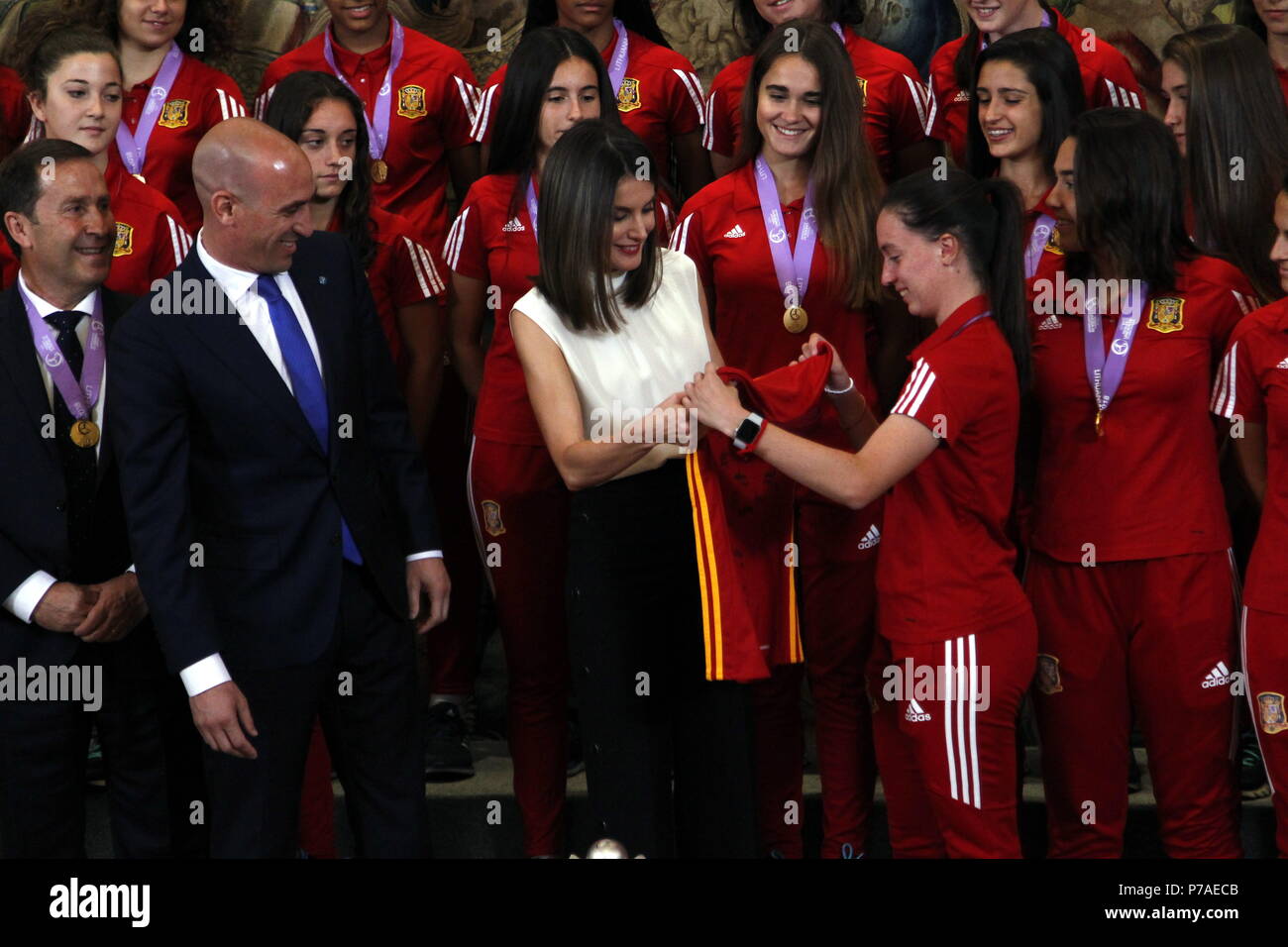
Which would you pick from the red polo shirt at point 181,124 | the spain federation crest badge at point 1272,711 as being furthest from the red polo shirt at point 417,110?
the spain federation crest badge at point 1272,711

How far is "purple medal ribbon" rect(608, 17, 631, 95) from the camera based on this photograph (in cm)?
556

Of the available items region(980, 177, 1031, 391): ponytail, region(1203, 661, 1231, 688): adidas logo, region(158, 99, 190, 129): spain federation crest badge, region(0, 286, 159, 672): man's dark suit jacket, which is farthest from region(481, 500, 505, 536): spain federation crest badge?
region(1203, 661, 1231, 688): adidas logo

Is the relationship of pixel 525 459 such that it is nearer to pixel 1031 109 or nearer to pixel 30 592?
pixel 30 592

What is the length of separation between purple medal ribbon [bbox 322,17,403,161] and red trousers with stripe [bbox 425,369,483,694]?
2.55ft

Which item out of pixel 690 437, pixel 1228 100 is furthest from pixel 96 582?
pixel 1228 100

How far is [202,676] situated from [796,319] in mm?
1856

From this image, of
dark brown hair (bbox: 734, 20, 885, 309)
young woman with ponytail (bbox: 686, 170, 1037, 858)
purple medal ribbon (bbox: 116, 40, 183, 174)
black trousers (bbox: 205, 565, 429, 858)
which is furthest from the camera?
purple medal ribbon (bbox: 116, 40, 183, 174)

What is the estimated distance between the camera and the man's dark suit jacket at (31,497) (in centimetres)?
407

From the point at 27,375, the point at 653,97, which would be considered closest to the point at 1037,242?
the point at 653,97

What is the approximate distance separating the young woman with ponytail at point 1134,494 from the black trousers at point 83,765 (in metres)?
2.20

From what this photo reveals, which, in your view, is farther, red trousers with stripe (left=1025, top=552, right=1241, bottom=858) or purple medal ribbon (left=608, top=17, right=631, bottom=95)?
purple medal ribbon (left=608, top=17, right=631, bottom=95)

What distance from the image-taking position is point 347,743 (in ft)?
12.8

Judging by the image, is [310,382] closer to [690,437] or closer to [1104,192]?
[690,437]

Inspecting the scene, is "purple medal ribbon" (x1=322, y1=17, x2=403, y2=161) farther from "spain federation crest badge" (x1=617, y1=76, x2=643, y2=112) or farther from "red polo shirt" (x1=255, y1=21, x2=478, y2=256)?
"spain federation crest badge" (x1=617, y1=76, x2=643, y2=112)
